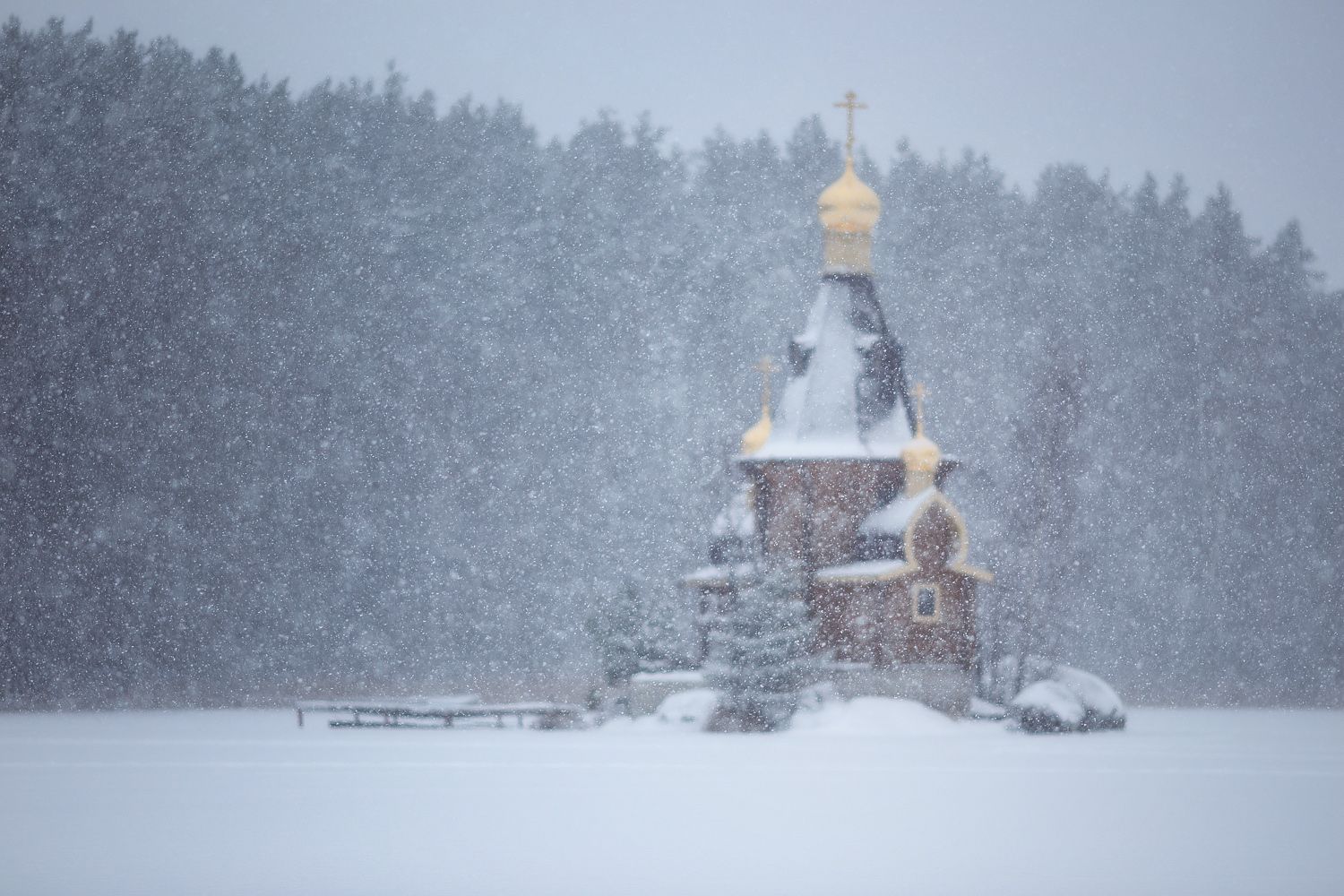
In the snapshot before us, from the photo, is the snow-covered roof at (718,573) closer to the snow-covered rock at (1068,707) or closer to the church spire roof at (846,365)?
the church spire roof at (846,365)

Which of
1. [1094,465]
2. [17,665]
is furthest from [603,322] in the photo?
[17,665]

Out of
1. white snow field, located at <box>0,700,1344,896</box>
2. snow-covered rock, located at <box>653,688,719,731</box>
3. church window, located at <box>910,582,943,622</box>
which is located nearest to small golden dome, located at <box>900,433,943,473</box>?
church window, located at <box>910,582,943,622</box>

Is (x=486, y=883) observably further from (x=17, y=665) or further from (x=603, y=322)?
(x=603, y=322)

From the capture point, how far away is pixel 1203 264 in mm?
60219

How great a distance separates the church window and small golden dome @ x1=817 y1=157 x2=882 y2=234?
8.19 metres

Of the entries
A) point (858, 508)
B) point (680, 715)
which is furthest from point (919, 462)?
point (680, 715)

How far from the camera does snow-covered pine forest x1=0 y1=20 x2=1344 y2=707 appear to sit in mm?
49656

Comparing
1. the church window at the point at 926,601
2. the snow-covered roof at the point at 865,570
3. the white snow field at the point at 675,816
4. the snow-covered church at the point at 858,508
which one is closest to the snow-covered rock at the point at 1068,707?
the snow-covered church at the point at 858,508

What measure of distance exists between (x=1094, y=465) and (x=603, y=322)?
16.3m

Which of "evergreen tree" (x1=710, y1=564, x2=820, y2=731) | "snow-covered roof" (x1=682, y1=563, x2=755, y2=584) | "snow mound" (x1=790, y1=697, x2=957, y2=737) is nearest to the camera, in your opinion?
"snow mound" (x1=790, y1=697, x2=957, y2=737)

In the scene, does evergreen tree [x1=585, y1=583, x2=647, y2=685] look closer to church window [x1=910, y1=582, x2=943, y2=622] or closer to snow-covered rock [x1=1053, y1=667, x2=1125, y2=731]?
church window [x1=910, y1=582, x2=943, y2=622]

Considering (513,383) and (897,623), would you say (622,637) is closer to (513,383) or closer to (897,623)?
(897,623)

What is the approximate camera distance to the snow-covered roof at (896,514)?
122 feet

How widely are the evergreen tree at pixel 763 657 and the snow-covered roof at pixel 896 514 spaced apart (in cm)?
282
